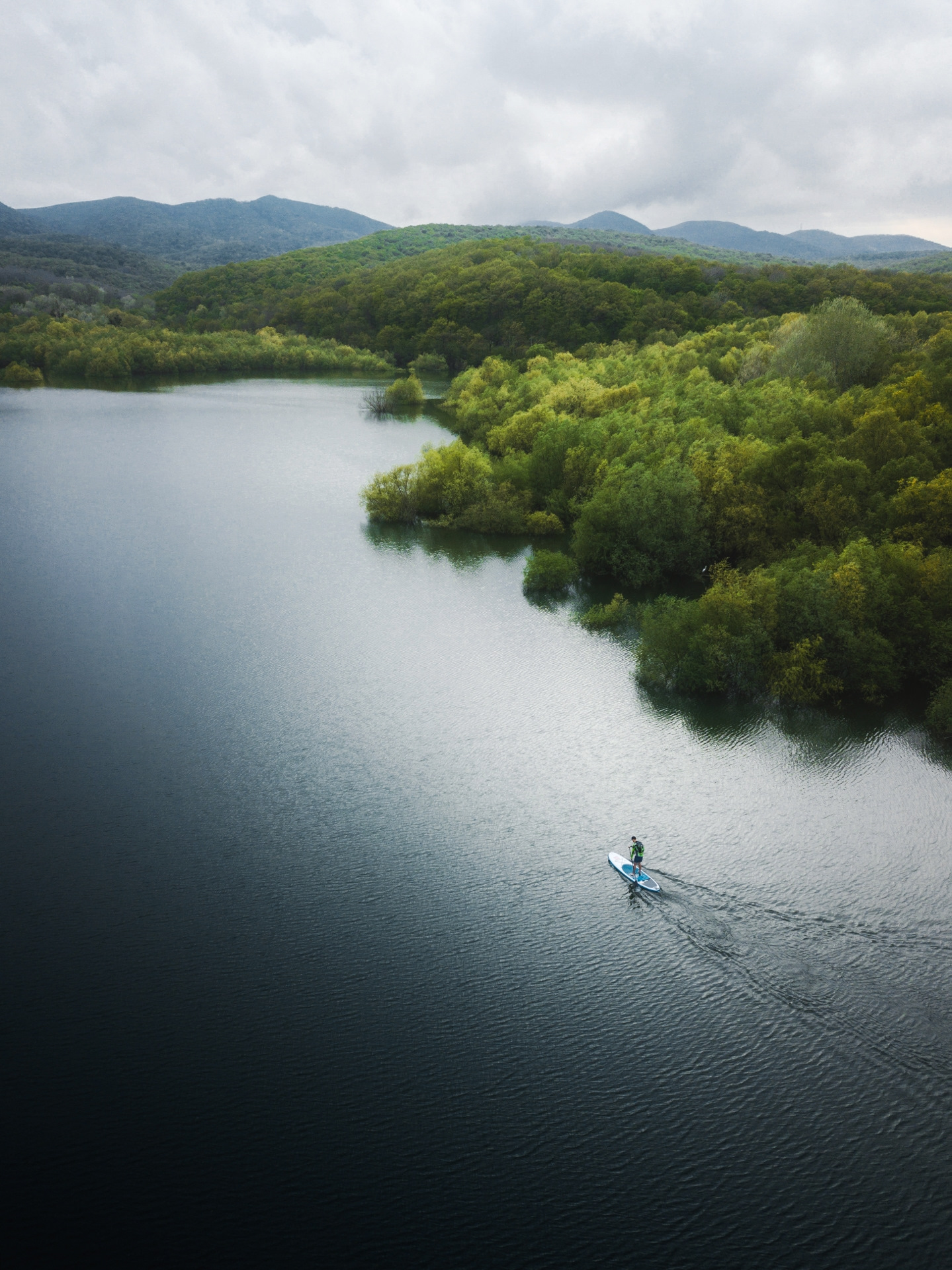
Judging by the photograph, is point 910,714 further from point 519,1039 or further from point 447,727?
point 519,1039

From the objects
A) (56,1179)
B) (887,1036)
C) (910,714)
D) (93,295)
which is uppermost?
(93,295)

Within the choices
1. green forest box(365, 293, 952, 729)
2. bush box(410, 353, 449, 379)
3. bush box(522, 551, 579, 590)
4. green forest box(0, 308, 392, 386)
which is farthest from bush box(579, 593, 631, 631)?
bush box(410, 353, 449, 379)

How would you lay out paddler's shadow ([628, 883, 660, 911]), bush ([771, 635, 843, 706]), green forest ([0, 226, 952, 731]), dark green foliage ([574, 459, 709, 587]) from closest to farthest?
paddler's shadow ([628, 883, 660, 911])
bush ([771, 635, 843, 706])
green forest ([0, 226, 952, 731])
dark green foliage ([574, 459, 709, 587])

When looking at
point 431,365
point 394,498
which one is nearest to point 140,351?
point 431,365

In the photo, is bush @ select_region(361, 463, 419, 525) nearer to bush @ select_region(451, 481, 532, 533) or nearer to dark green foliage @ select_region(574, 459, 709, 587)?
bush @ select_region(451, 481, 532, 533)

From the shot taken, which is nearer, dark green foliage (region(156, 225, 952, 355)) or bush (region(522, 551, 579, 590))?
bush (region(522, 551, 579, 590))

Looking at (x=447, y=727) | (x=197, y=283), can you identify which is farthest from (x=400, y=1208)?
(x=197, y=283)
